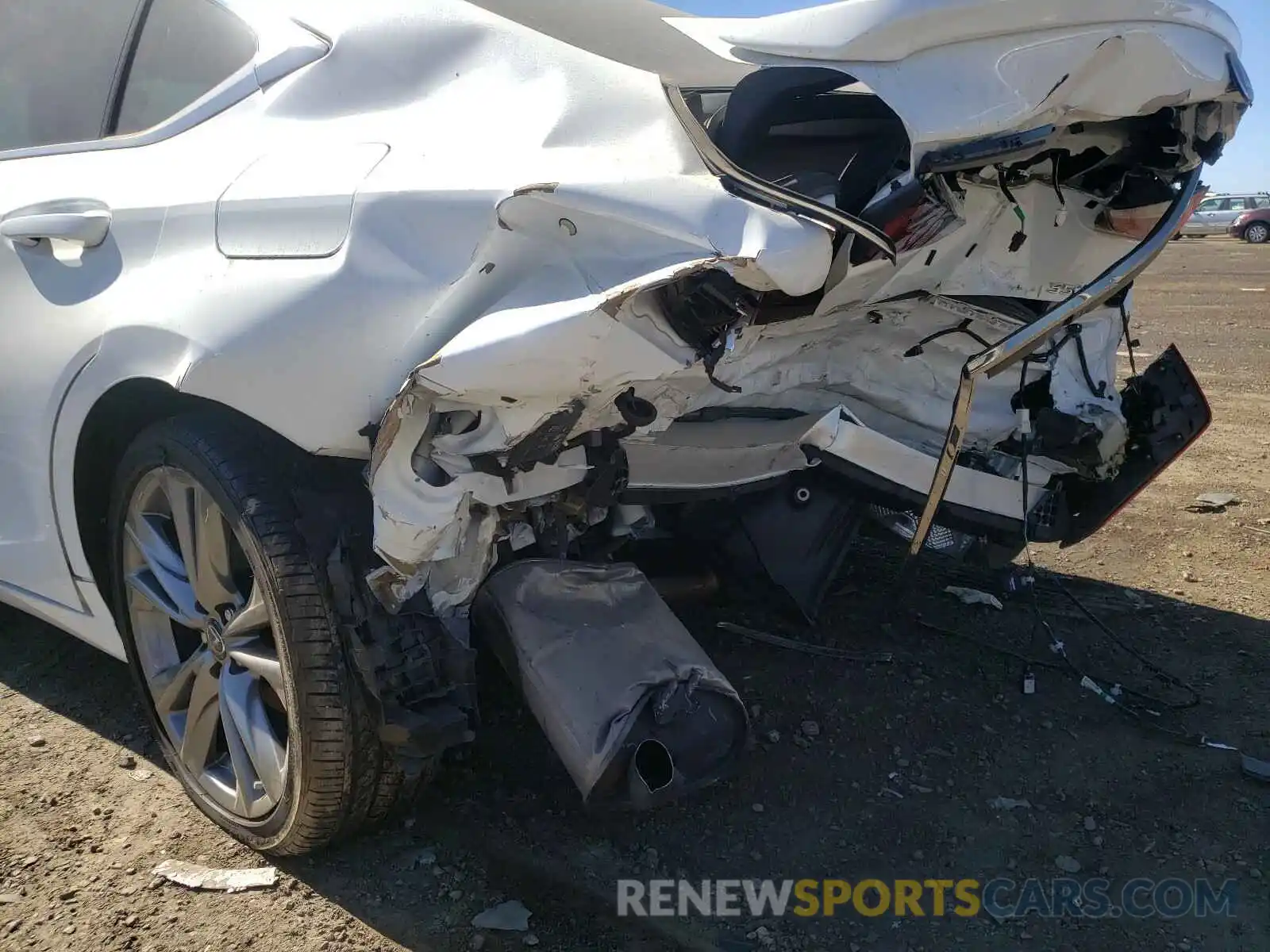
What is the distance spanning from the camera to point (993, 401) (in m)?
2.97

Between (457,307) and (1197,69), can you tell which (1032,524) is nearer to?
(1197,69)

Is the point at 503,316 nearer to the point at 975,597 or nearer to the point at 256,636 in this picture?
the point at 256,636

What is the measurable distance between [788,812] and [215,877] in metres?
1.38

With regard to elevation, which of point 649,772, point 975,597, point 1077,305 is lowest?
point 975,597

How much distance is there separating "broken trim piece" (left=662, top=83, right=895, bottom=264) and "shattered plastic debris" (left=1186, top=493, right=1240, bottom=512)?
11.4ft

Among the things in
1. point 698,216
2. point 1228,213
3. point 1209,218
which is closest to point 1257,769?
point 698,216

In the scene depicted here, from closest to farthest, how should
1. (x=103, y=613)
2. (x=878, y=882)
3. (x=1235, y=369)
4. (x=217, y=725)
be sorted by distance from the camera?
1. (x=878, y=882)
2. (x=217, y=725)
3. (x=103, y=613)
4. (x=1235, y=369)

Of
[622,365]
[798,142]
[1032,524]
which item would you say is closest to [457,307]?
[622,365]

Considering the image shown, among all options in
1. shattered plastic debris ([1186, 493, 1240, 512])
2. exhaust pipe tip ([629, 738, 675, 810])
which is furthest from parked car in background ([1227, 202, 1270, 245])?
exhaust pipe tip ([629, 738, 675, 810])

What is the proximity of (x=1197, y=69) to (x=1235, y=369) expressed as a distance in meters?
6.97

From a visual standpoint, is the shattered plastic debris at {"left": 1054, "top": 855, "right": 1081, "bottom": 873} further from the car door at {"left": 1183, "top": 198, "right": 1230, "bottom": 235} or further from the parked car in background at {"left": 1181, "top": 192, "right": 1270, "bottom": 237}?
the car door at {"left": 1183, "top": 198, "right": 1230, "bottom": 235}

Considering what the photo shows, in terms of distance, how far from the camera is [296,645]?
6.85 feet

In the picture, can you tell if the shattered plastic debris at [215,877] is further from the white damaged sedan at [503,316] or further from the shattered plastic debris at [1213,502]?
the shattered plastic debris at [1213,502]

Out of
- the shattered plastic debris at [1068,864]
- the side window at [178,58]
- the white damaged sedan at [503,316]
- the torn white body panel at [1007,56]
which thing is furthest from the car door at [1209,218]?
the side window at [178,58]
